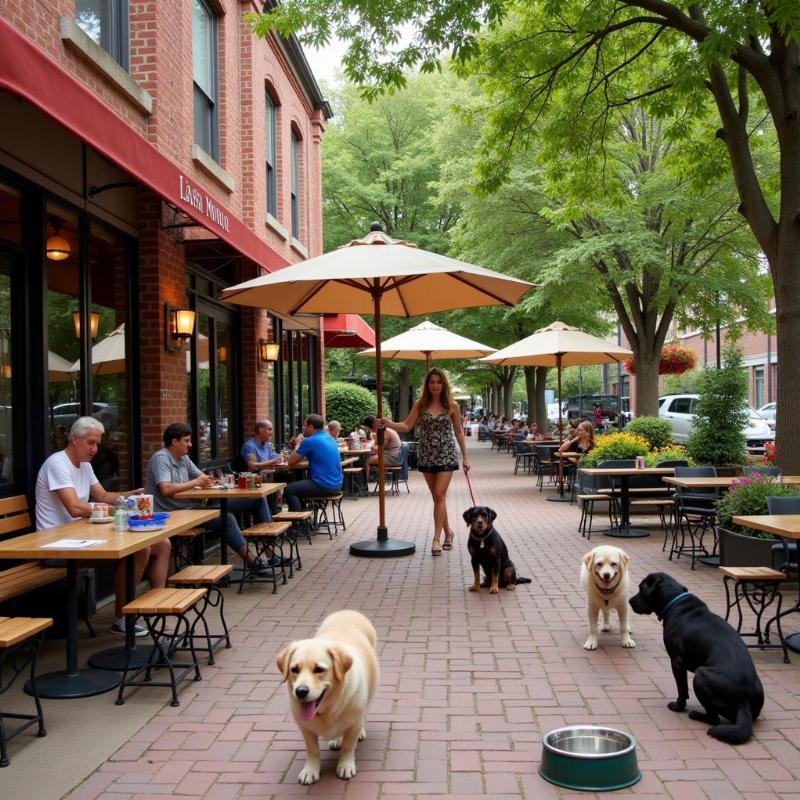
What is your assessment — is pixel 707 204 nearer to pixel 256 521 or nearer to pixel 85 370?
pixel 256 521

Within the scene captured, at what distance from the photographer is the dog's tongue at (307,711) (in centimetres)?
345

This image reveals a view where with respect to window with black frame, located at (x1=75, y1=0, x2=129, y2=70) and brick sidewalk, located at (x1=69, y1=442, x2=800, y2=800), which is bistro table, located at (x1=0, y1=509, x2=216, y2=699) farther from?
window with black frame, located at (x1=75, y1=0, x2=129, y2=70)

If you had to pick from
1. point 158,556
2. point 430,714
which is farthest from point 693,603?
point 158,556

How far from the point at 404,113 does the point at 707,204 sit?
15.8m

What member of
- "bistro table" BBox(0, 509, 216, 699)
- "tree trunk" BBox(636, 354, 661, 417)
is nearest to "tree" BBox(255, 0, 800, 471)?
"bistro table" BBox(0, 509, 216, 699)

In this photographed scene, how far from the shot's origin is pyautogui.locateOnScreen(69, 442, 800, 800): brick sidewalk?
374 centimetres

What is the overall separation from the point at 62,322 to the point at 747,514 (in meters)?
6.63

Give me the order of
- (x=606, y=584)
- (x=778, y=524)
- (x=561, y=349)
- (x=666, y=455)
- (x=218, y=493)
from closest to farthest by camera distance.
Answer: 1. (x=606, y=584)
2. (x=778, y=524)
3. (x=218, y=493)
4. (x=666, y=455)
5. (x=561, y=349)

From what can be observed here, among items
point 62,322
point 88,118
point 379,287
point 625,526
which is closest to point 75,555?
point 88,118

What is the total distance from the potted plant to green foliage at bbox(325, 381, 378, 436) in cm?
1399

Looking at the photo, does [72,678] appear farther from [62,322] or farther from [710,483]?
[710,483]

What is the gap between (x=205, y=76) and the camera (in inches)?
440

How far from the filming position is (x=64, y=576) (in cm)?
558

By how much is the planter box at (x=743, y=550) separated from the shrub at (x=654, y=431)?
23.2ft
